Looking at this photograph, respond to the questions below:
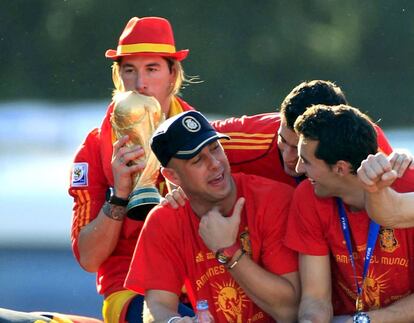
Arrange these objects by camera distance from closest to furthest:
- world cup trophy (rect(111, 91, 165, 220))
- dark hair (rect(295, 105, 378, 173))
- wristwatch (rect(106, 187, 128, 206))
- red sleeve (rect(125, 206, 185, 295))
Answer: dark hair (rect(295, 105, 378, 173))
red sleeve (rect(125, 206, 185, 295))
world cup trophy (rect(111, 91, 165, 220))
wristwatch (rect(106, 187, 128, 206))

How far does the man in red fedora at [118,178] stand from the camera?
5.60 metres

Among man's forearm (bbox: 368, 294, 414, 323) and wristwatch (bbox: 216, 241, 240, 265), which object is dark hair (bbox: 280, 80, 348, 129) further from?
man's forearm (bbox: 368, 294, 414, 323)

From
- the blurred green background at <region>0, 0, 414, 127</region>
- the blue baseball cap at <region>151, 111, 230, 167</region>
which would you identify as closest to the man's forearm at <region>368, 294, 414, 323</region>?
the blue baseball cap at <region>151, 111, 230, 167</region>

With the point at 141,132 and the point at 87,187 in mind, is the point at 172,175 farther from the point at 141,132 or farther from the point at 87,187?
the point at 87,187

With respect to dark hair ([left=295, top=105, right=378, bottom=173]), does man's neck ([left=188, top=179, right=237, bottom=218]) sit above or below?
below

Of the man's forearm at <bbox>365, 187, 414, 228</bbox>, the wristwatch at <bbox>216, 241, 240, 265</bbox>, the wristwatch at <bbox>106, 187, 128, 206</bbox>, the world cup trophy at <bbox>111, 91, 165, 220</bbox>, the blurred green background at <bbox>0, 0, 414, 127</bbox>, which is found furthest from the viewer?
the blurred green background at <bbox>0, 0, 414, 127</bbox>

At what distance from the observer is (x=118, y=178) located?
5.48 meters

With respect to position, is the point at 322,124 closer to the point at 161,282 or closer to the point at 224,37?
the point at 161,282

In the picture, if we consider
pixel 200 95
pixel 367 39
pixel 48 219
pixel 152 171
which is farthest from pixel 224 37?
pixel 152 171

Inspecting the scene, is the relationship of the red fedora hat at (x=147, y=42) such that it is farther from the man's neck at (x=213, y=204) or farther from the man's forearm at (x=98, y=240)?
the man's neck at (x=213, y=204)

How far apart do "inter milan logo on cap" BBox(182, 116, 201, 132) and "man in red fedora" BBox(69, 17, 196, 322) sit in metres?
0.43

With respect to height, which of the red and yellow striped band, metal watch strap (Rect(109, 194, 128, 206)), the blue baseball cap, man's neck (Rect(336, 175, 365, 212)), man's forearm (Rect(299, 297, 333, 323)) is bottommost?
man's forearm (Rect(299, 297, 333, 323))

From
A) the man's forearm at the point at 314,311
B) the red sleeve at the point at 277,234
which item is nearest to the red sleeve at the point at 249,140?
the red sleeve at the point at 277,234

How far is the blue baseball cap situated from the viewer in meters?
5.04
